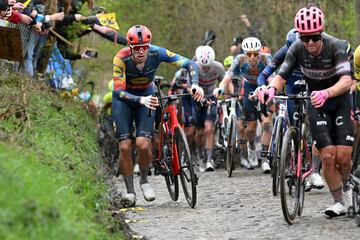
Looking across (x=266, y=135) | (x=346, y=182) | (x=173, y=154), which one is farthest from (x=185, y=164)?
(x=266, y=135)

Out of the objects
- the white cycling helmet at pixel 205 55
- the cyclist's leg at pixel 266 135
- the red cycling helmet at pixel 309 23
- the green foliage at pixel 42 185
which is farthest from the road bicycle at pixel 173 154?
the white cycling helmet at pixel 205 55

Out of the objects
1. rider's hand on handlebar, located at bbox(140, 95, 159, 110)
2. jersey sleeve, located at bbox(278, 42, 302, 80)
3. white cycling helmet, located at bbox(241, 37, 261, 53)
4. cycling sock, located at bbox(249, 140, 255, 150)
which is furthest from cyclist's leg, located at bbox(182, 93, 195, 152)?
jersey sleeve, located at bbox(278, 42, 302, 80)

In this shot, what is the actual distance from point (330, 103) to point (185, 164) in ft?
8.45

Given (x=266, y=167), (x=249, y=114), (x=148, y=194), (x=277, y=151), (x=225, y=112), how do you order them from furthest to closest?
(x=225, y=112) → (x=249, y=114) → (x=266, y=167) → (x=148, y=194) → (x=277, y=151)

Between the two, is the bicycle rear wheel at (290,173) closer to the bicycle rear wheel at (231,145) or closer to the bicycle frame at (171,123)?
the bicycle frame at (171,123)

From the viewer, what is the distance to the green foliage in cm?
612

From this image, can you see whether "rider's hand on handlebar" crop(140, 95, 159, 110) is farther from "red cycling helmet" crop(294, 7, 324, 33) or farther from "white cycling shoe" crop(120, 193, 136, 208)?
"red cycling helmet" crop(294, 7, 324, 33)

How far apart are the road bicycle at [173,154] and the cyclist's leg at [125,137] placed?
40cm

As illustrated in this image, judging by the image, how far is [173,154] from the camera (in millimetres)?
12039

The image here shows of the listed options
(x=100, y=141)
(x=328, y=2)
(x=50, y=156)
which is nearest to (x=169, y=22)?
(x=328, y=2)

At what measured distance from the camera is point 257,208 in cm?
1139

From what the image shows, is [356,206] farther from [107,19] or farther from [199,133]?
[199,133]

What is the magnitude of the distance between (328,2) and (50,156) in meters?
16.8

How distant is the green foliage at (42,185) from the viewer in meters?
6.12
